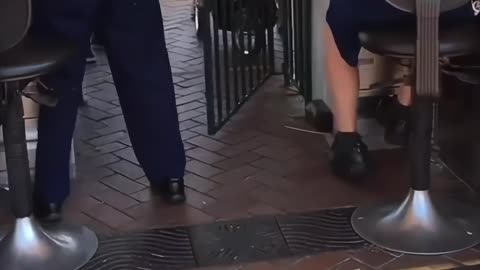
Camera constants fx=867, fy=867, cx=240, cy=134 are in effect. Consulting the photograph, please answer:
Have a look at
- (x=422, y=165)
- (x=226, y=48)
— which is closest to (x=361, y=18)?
(x=422, y=165)

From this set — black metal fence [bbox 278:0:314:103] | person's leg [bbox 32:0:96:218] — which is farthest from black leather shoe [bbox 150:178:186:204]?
black metal fence [bbox 278:0:314:103]

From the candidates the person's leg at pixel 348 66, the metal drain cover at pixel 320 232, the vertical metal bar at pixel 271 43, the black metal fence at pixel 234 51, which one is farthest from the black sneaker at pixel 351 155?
the vertical metal bar at pixel 271 43

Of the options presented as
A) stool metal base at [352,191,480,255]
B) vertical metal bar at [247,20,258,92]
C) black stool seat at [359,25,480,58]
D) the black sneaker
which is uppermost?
black stool seat at [359,25,480,58]

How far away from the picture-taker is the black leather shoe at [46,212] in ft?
9.18

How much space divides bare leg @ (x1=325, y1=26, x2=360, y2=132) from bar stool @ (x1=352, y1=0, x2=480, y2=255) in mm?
369

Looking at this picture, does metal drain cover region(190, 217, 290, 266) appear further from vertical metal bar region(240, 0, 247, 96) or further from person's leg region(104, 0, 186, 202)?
vertical metal bar region(240, 0, 247, 96)

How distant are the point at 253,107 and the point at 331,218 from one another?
3.82ft

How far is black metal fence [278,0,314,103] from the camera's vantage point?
3.66m

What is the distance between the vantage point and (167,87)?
287 centimetres

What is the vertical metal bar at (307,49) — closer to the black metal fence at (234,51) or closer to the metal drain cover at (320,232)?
the black metal fence at (234,51)

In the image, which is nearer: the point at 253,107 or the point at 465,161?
the point at 465,161

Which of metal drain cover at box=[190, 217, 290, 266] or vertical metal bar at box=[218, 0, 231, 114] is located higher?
vertical metal bar at box=[218, 0, 231, 114]

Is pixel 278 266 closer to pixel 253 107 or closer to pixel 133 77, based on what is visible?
pixel 133 77

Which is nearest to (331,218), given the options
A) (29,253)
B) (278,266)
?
(278,266)
